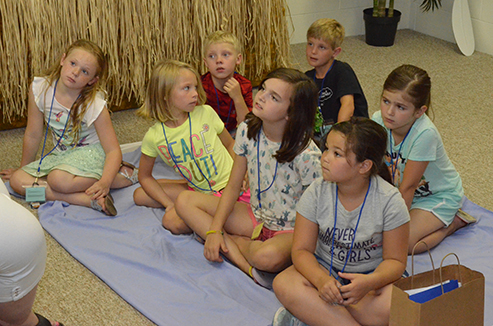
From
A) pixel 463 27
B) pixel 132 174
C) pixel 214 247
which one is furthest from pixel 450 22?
pixel 214 247

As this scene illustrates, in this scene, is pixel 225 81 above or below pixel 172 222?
above

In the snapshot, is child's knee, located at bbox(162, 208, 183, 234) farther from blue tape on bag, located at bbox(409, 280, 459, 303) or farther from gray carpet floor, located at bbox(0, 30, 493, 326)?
blue tape on bag, located at bbox(409, 280, 459, 303)

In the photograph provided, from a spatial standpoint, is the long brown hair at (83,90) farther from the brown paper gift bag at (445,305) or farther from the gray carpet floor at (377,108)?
the brown paper gift bag at (445,305)

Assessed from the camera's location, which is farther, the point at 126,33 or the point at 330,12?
the point at 330,12

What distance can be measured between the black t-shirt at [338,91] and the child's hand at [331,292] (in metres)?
0.95

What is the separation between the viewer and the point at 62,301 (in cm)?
155

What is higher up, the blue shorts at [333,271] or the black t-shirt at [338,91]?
the black t-shirt at [338,91]

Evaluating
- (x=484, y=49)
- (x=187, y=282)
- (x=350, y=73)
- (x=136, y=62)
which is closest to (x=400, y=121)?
(x=350, y=73)

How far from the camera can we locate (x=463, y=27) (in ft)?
12.3

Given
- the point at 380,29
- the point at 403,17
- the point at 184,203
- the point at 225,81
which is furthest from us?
the point at 403,17

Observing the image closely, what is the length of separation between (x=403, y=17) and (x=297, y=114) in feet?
10.0

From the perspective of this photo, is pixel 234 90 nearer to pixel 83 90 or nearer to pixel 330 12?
pixel 83 90

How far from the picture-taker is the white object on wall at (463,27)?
3699 mm

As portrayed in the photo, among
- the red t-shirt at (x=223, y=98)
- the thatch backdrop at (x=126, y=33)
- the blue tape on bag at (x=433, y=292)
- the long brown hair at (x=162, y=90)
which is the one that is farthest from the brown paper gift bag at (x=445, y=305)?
the thatch backdrop at (x=126, y=33)
